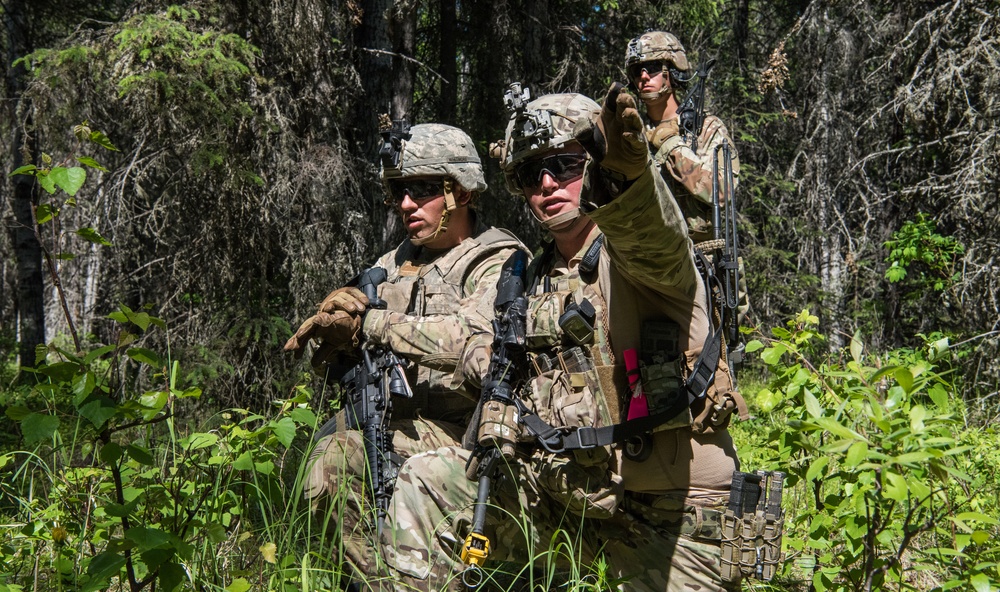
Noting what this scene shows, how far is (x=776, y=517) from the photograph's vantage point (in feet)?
8.33

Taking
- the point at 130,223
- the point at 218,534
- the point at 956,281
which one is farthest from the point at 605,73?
the point at 218,534

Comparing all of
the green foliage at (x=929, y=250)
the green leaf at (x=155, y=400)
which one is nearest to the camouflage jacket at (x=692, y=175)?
the green leaf at (x=155, y=400)

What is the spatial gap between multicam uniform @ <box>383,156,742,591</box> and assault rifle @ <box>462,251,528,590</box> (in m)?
0.07

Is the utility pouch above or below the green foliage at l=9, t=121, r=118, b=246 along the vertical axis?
below

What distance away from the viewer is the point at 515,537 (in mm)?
3006

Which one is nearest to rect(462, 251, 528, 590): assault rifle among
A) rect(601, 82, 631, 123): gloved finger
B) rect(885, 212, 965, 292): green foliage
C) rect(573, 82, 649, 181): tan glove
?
rect(573, 82, 649, 181): tan glove

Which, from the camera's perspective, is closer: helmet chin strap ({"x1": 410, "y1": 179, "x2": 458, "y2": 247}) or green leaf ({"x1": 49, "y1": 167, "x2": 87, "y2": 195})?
green leaf ({"x1": 49, "y1": 167, "x2": 87, "y2": 195})

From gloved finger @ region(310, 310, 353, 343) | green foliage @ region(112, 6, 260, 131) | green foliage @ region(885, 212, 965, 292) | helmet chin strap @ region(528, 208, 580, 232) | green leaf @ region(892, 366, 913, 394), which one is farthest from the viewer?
green foliage @ region(885, 212, 965, 292)

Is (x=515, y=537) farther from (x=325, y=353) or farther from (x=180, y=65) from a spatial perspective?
(x=180, y=65)

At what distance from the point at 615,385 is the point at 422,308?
4.83ft

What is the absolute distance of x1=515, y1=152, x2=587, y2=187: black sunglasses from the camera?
3.01 metres

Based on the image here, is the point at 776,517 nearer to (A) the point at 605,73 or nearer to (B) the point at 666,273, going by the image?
(B) the point at 666,273

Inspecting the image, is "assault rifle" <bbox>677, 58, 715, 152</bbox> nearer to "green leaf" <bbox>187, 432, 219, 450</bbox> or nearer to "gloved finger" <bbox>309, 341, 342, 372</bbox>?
"gloved finger" <bbox>309, 341, 342, 372</bbox>

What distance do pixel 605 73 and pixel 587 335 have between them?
527cm
